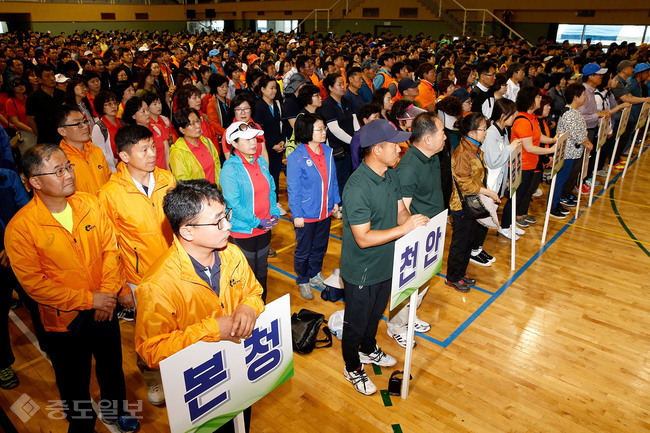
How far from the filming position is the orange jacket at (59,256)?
244cm

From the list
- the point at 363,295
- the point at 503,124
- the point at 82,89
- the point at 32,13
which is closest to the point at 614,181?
the point at 503,124

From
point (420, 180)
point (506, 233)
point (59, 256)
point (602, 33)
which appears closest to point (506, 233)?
point (506, 233)

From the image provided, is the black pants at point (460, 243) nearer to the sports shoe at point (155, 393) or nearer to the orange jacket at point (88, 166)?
the sports shoe at point (155, 393)

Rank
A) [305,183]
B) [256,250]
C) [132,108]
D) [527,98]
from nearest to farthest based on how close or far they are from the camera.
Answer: [256,250] < [305,183] < [132,108] < [527,98]

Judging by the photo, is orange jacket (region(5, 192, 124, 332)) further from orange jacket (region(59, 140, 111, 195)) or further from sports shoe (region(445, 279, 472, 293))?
sports shoe (region(445, 279, 472, 293))

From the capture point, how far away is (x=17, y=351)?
12.9 feet

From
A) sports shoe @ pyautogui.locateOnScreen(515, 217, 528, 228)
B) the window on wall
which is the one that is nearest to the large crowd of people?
sports shoe @ pyautogui.locateOnScreen(515, 217, 528, 228)

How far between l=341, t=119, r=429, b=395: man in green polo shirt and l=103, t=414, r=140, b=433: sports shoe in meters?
1.64

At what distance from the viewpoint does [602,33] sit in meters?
19.3

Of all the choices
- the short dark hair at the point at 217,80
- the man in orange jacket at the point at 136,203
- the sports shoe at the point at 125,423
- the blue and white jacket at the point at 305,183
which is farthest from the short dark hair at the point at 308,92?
the sports shoe at the point at 125,423

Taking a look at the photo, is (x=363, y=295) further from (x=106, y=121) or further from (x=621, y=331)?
(x=106, y=121)

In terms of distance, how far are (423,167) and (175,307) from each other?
91.1 inches

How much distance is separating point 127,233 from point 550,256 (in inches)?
202

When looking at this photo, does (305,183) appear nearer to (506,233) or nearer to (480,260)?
(480,260)
